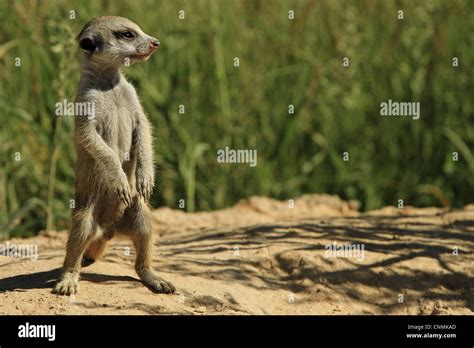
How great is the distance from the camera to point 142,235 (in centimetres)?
438

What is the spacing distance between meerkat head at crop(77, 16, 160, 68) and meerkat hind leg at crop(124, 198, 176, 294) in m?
0.73

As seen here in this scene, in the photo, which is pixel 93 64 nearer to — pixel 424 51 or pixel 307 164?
pixel 307 164

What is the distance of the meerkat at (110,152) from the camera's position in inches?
165

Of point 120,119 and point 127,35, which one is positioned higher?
point 127,35

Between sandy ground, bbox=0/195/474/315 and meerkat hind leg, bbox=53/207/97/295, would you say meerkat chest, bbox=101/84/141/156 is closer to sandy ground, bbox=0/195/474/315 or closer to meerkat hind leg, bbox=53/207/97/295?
meerkat hind leg, bbox=53/207/97/295

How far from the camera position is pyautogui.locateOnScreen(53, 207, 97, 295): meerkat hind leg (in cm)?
418

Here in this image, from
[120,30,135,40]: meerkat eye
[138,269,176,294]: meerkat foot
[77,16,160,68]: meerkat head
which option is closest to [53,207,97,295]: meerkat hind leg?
[138,269,176,294]: meerkat foot

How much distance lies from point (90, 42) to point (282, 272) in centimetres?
163

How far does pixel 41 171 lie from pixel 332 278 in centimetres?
273

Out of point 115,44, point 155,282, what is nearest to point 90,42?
point 115,44

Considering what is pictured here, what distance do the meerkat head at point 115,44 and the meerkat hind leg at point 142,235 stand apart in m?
0.73

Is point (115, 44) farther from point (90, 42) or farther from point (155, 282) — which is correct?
point (155, 282)

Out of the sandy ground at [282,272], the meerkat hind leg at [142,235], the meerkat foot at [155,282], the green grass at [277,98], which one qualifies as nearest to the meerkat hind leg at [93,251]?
the sandy ground at [282,272]

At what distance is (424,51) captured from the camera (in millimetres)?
7734
